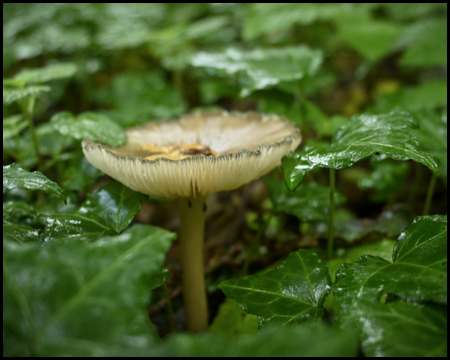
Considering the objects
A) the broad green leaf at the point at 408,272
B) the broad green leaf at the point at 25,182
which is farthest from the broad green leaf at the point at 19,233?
the broad green leaf at the point at 408,272

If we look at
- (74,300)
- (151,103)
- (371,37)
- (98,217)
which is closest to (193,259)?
(98,217)

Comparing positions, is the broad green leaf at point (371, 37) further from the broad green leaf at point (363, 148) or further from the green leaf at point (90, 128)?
the green leaf at point (90, 128)

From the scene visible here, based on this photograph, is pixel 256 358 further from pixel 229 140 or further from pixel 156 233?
pixel 229 140

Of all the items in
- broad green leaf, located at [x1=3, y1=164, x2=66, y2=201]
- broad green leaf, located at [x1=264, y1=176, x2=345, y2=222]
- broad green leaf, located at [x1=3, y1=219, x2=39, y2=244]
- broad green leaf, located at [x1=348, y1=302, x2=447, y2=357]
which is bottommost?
broad green leaf, located at [x1=264, y1=176, x2=345, y2=222]

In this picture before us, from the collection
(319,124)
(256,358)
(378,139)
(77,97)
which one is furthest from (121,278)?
(77,97)

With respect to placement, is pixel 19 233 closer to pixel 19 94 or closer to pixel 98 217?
pixel 98 217

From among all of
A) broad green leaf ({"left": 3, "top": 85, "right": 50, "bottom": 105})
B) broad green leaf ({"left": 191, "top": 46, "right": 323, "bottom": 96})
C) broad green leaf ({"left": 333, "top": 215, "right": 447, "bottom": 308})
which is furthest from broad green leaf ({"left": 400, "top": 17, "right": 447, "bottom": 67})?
broad green leaf ({"left": 3, "top": 85, "right": 50, "bottom": 105})

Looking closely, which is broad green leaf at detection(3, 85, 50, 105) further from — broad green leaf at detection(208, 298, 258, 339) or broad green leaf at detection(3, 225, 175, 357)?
broad green leaf at detection(208, 298, 258, 339)
